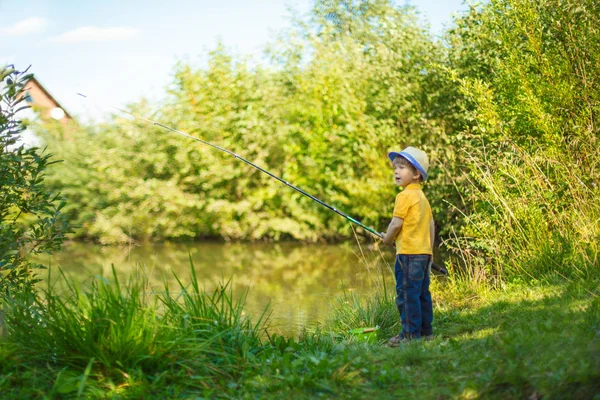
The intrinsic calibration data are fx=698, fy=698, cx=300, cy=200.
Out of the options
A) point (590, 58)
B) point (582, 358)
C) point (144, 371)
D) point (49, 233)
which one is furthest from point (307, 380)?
point (590, 58)

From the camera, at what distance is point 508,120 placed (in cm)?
895

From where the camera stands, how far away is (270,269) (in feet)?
42.4

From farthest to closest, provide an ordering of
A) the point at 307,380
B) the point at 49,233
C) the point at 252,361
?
the point at 49,233 → the point at 252,361 → the point at 307,380

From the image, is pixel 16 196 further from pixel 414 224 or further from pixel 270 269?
pixel 270 269

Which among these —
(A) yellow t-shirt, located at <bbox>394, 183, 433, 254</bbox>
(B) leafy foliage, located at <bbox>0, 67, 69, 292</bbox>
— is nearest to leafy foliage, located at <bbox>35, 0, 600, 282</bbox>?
(A) yellow t-shirt, located at <bbox>394, 183, 433, 254</bbox>

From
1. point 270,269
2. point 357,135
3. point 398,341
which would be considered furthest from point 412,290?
point 357,135

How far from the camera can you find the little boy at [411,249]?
15.8ft

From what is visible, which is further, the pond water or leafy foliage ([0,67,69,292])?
the pond water

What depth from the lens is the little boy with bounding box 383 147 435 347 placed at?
4.80 metres

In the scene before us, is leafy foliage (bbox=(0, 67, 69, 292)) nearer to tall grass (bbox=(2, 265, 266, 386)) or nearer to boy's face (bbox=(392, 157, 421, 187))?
tall grass (bbox=(2, 265, 266, 386))

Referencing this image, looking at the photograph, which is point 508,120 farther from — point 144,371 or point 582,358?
point 144,371

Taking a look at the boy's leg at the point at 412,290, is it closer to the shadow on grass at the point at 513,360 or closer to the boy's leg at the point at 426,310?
the boy's leg at the point at 426,310

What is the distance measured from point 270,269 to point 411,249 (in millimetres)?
8293

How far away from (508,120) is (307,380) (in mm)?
6313
